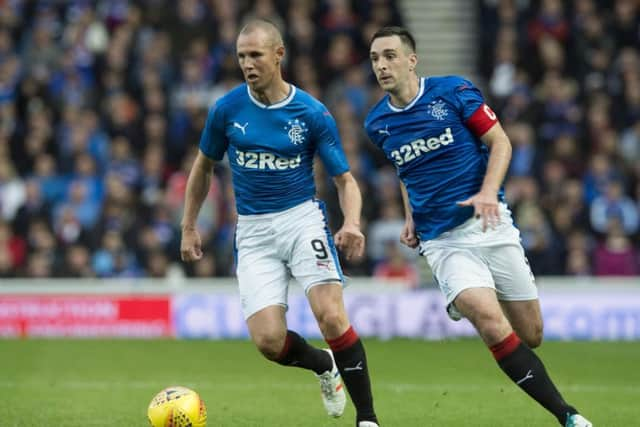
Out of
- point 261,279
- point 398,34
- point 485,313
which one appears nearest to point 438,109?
point 398,34

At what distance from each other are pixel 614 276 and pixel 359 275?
11.0 ft

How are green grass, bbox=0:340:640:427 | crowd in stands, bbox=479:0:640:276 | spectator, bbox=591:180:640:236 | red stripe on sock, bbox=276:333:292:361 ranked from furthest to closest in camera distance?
spectator, bbox=591:180:640:236
crowd in stands, bbox=479:0:640:276
green grass, bbox=0:340:640:427
red stripe on sock, bbox=276:333:292:361

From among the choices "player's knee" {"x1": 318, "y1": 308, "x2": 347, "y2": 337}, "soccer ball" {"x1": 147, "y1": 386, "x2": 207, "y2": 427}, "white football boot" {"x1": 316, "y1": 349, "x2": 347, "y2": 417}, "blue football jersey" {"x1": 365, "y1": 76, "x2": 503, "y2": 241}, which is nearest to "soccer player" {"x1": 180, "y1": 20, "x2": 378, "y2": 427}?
"player's knee" {"x1": 318, "y1": 308, "x2": 347, "y2": 337}

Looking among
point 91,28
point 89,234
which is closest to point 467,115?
point 89,234

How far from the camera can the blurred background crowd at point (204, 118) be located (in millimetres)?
17469

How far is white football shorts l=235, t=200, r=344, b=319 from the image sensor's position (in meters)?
8.23

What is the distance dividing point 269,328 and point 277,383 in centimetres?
371

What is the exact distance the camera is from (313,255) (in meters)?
8.23

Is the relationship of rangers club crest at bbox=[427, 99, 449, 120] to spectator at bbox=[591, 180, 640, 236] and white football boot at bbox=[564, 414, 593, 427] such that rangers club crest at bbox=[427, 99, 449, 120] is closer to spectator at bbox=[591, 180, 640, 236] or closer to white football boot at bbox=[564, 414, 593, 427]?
white football boot at bbox=[564, 414, 593, 427]

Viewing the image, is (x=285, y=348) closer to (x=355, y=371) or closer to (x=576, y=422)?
(x=355, y=371)

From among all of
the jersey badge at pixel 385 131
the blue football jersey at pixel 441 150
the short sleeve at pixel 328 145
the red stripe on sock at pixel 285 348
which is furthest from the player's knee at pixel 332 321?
the jersey badge at pixel 385 131

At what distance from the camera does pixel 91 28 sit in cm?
2077

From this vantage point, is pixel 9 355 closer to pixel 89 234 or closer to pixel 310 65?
pixel 89 234

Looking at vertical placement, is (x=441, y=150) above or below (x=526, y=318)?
above
